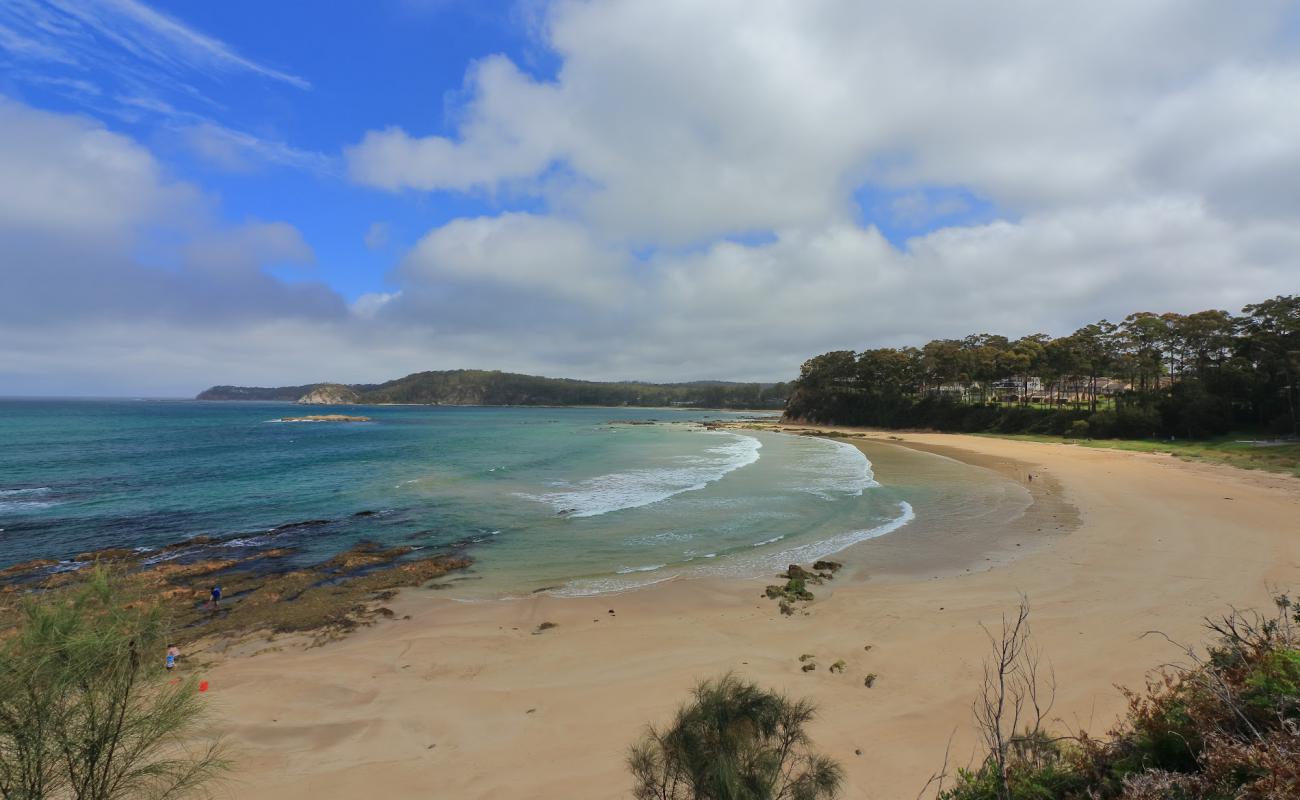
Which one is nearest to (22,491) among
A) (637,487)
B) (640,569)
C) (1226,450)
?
(637,487)

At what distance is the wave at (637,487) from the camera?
25641 mm

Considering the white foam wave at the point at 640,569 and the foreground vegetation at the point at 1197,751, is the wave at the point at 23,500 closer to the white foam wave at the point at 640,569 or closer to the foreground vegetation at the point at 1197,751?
the white foam wave at the point at 640,569

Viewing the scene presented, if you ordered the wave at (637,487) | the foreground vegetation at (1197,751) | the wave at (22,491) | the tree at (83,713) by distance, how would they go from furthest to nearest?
the wave at (22,491) < the wave at (637,487) < the tree at (83,713) < the foreground vegetation at (1197,751)

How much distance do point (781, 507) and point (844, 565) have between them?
855cm

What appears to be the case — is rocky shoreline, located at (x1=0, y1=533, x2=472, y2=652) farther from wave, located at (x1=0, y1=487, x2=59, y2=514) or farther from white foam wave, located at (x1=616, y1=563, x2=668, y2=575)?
wave, located at (x1=0, y1=487, x2=59, y2=514)

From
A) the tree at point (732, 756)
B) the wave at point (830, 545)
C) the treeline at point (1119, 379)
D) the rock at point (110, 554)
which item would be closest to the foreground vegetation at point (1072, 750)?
the tree at point (732, 756)

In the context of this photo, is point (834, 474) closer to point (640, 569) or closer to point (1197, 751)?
point (640, 569)

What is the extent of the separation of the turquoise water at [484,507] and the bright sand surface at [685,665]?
8.97 feet

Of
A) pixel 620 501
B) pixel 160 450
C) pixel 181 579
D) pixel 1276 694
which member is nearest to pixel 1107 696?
pixel 1276 694

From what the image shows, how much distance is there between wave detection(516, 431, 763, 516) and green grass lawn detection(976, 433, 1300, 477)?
28.5 metres

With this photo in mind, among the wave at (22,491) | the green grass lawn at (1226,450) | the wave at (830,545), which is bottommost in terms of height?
the wave at (830,545)

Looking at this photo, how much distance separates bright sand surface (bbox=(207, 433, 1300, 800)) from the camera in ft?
24.3

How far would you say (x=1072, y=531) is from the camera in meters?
18.9

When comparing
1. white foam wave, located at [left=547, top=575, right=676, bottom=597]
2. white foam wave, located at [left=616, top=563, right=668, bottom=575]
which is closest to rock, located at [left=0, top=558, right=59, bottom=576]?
white foam wave, located at [left=547, top=575, right=676, bottom=597]
